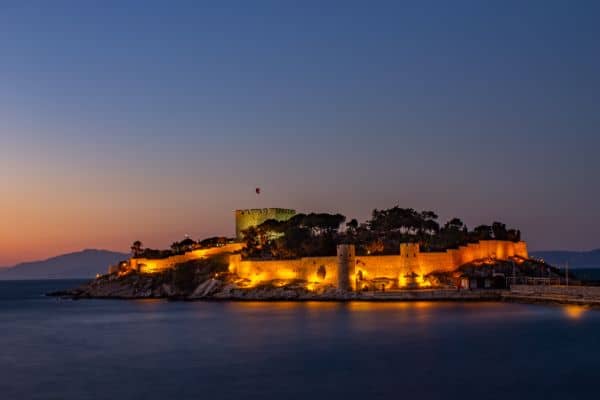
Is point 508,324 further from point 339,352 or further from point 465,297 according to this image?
point 465,297

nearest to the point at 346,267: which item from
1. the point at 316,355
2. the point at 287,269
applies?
the point at 287,269

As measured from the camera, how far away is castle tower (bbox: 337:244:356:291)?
47812 millimetres

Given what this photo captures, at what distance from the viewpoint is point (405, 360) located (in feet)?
75.4

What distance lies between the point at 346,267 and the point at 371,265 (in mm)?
2006

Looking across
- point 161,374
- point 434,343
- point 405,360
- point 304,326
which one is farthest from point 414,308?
point 161,374

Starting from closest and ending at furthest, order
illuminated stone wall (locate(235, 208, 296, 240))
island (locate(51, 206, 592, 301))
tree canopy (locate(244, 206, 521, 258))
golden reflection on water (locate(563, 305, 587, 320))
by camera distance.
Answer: golden reflection on water (locate(563, 305, 587, 320))
island (locate(51, 206, 592, 301))
tree canopy (locate(244, 206, 521, 258))
illuminated stone wall (locate(235, 208, 296, 240))

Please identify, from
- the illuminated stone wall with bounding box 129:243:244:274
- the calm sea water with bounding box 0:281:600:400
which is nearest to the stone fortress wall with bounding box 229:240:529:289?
the calm sea water with bounding box 0:281:600:400

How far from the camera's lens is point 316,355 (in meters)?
24.6

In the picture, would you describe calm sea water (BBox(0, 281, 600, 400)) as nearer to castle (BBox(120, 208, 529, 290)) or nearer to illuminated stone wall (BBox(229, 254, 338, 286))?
castle (BBox(120, 208, 529, 290))

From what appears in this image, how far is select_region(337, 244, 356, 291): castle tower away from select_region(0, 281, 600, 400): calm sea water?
739 cm

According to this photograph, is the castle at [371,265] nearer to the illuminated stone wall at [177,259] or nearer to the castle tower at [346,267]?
the castle tower at [346,267]

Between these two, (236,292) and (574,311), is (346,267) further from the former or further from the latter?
(574,311)

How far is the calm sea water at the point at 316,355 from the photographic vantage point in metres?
18.8

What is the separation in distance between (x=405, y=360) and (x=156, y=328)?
15535 millimetres
